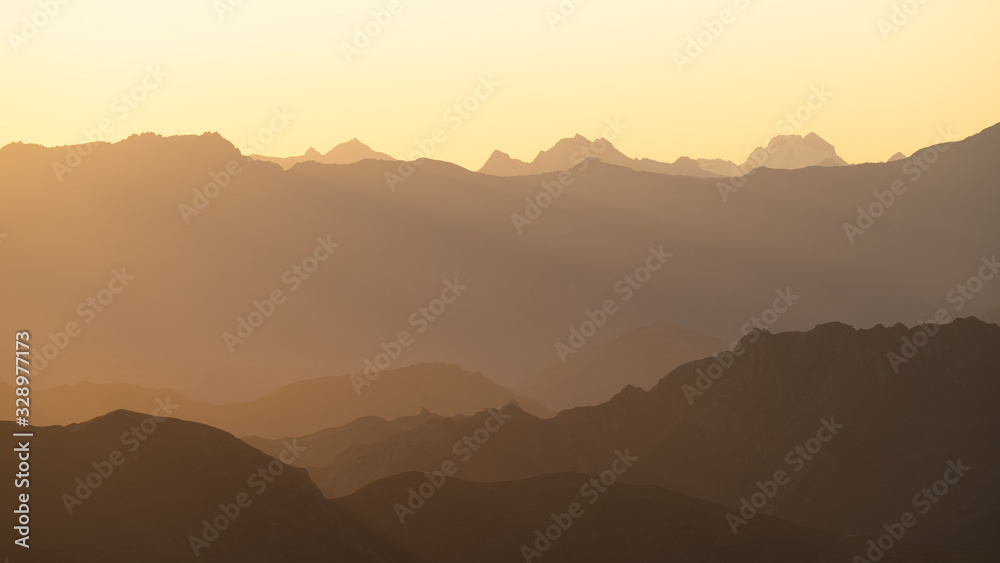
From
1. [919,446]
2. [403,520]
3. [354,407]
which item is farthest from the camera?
[354,407]

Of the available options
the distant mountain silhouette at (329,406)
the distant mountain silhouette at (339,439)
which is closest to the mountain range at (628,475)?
the distant mountain silhouette at (339,439)

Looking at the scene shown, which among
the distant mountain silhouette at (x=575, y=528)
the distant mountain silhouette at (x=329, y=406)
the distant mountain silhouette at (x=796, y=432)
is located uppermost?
the distant mountain silhouette at (x=796, y=432)

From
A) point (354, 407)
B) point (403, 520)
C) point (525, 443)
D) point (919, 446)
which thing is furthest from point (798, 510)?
point (354, 407)

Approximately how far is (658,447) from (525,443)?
53.4 ft

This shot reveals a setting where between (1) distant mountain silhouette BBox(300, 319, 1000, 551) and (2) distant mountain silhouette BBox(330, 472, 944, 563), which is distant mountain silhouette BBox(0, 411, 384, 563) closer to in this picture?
(2) distant mountain silhouette BBox(330, 472, 944, 563)

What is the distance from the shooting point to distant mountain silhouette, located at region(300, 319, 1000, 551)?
12450cm

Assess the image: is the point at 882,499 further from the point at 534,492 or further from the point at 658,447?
the point at 534,492

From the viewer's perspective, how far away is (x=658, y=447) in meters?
136

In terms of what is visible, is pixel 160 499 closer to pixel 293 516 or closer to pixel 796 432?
pixel 293 516

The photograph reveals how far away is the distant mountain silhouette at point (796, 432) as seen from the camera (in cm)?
12450

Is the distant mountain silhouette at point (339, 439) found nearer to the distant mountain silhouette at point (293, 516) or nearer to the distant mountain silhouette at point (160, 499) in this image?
the distant mountain silhouette at point (293, 516)

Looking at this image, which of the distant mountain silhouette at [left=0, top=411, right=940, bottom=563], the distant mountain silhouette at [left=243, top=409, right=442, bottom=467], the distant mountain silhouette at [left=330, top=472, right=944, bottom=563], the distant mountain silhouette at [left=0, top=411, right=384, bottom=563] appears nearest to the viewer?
the distant mountain silhouette at [left=0, top=411, right=384, bottom=563]

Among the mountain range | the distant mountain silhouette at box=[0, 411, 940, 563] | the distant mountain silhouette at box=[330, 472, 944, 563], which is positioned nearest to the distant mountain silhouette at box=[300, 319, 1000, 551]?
the mountain range

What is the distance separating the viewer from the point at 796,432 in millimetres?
132500
